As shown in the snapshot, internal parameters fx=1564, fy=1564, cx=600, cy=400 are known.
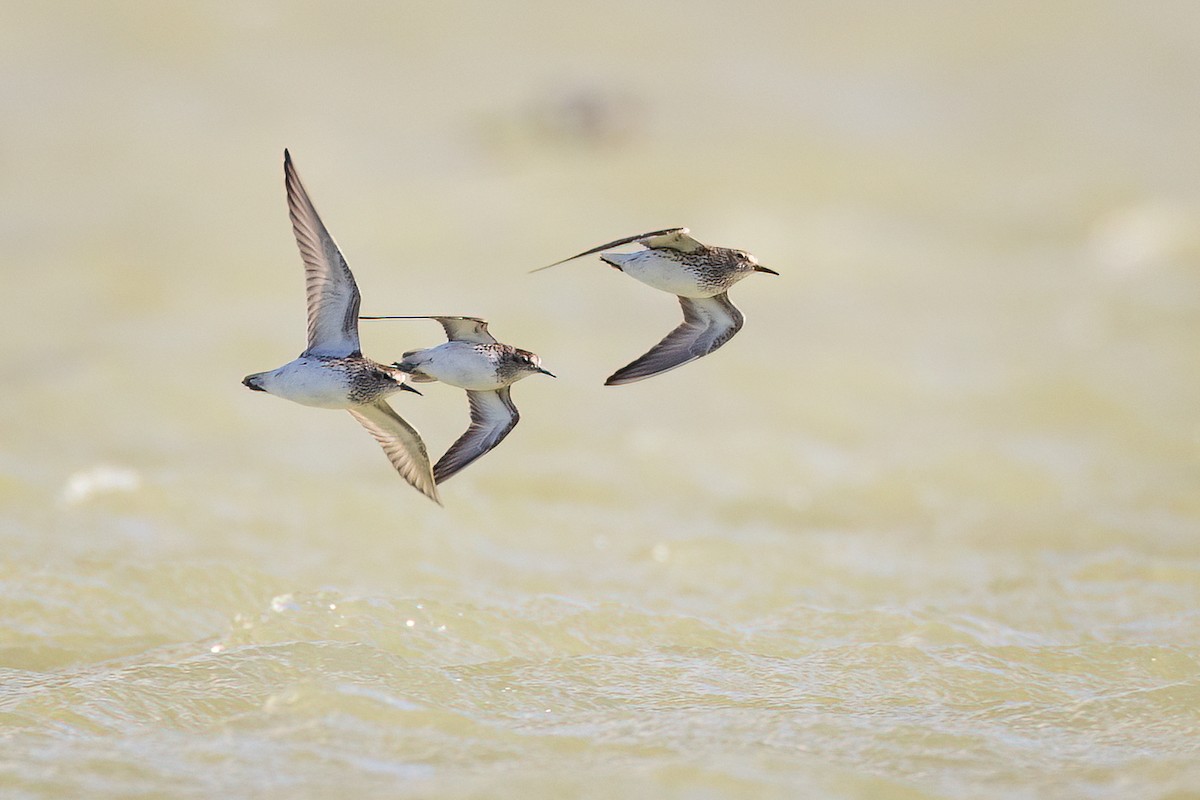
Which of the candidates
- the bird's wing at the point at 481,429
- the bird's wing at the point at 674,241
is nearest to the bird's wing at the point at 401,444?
the bird's wing at the point at 481,429

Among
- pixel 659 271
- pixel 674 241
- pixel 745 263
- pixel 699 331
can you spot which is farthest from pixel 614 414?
pixel 674 241

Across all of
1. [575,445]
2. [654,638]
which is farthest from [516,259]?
[654,638]

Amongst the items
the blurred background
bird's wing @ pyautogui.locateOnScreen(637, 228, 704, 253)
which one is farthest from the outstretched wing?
the blurred background

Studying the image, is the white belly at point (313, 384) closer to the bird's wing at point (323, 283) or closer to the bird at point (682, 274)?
the bird's wing at point (323, 283)

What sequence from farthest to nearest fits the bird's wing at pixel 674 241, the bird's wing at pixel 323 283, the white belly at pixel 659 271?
the white belly at pixel 659 271, the bird's wing at pixel 323 283, the bird's wing at pixel 674 241

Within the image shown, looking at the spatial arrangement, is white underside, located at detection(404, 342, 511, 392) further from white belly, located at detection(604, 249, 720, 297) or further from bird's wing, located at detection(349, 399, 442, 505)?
white belly, located at detection(604, 249, 720, 297)

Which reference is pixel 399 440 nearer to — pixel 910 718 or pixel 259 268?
pixel 910 718

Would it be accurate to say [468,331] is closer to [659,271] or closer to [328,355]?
[328,355]
